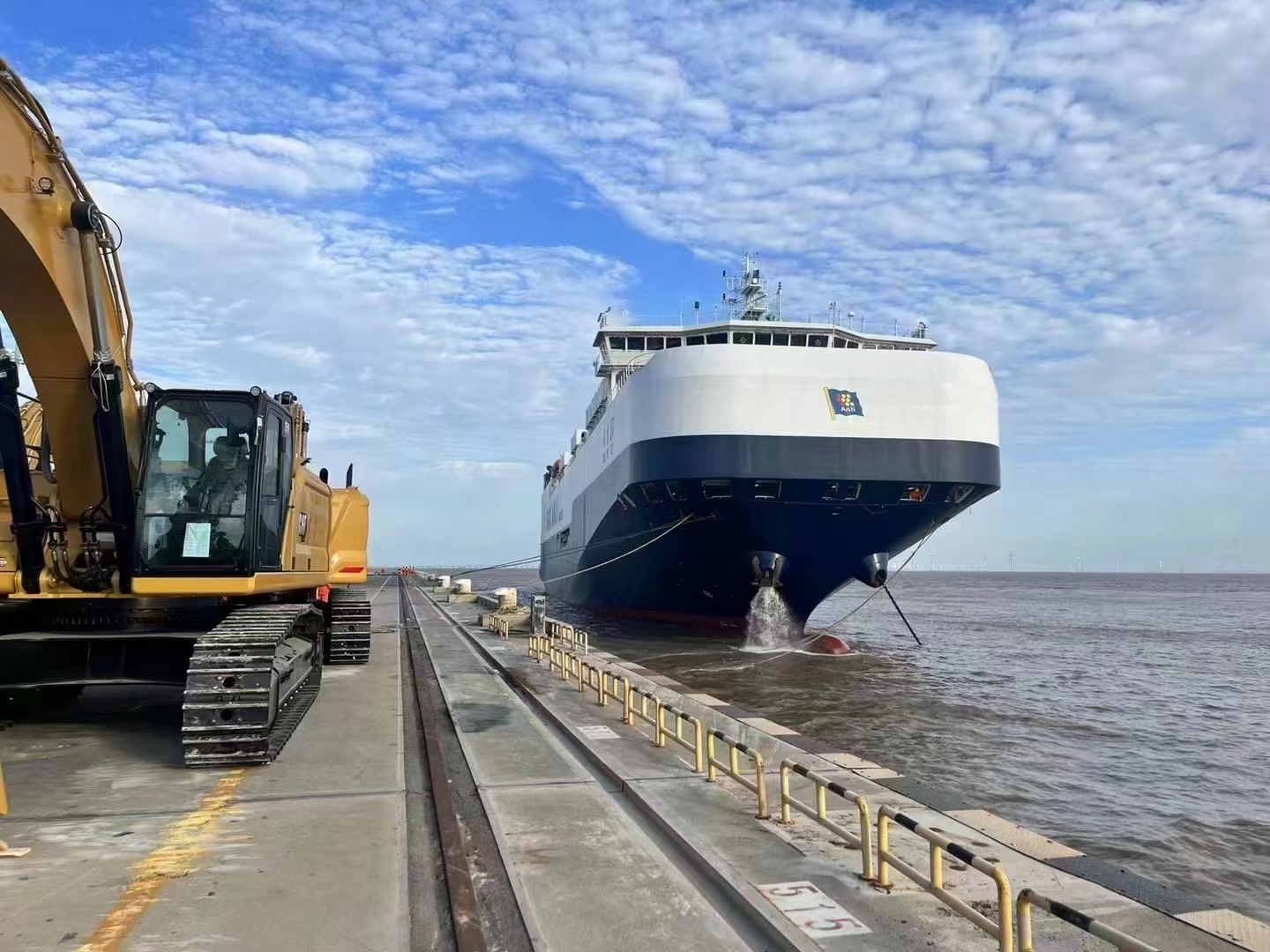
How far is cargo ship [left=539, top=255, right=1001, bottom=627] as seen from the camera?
1988 cm

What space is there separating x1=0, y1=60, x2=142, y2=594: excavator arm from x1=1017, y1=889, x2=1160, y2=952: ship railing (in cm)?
826

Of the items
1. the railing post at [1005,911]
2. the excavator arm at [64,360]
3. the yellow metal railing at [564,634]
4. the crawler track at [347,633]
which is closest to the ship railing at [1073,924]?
the railing post at [1005,911]

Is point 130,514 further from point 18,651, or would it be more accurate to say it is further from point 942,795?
point 942,795

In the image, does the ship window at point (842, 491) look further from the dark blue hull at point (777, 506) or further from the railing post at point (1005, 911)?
the railing post at point (1005, 911)

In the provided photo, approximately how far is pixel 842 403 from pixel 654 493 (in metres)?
5.22

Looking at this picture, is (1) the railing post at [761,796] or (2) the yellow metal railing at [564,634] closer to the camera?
(1) the railing post at [761,796]

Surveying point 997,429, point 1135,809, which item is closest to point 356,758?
point 1135,809

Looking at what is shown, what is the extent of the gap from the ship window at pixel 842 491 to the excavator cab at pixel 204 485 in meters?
13.8

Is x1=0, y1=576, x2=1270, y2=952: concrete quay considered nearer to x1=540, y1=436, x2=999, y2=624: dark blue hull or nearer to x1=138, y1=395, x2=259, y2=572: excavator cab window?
x1=138, y1=395, x2=259, y2=572: excavator cab window

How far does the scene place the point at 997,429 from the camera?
71.1 feet

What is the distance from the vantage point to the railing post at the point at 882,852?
5.14 meters

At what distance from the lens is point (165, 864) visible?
552cm

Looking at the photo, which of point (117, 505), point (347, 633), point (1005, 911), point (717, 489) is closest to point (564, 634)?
point (347, 633)

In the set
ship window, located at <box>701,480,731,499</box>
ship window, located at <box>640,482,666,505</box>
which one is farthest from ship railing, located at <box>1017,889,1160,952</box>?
ship window, located at <box>640,482,666,505</box>
